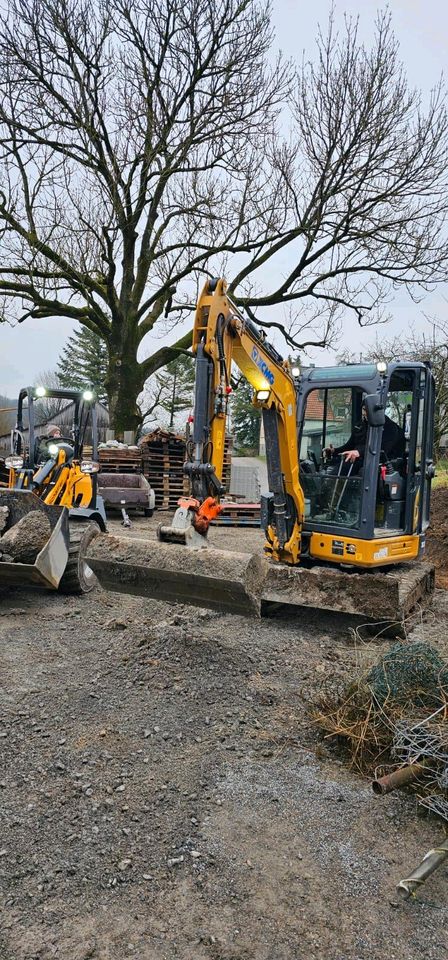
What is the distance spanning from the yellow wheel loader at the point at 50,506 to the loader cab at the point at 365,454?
2.31 m

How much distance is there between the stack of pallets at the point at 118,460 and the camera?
1421 cm

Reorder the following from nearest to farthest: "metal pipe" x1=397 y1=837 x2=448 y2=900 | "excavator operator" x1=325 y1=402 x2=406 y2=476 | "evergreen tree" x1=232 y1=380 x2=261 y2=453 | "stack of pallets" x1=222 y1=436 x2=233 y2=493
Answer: "metal pipe" x1=397 y1=837 x2=448 y2=900 < "excavator operator" x1=325 y1=402 x2=406 y2=476 < "stack of pallets" x1=222 y1=436 x2=233 y2=493 < "evergreen tree" x1=232 y1=380 x2=261 y2=453

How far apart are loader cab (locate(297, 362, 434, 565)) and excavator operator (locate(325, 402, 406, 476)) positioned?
0.01 meters

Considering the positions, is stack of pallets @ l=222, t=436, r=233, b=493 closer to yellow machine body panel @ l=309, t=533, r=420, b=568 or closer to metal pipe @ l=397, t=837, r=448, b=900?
yellow machine body panel @ l=309, t=533, r=420, b=568

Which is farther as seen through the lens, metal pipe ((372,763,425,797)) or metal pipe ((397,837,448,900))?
metal pipe ((372,763,425,797))

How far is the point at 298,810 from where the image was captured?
3.11 metres

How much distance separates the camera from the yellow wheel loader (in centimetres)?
564

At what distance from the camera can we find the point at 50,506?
19.9ft

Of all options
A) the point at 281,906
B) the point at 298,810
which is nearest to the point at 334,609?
the point at 298,810

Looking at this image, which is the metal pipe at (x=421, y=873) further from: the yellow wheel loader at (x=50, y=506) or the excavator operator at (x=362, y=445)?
the excavator operator at (x=362, y=445)

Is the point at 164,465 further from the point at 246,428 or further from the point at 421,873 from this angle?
the point at 246,428

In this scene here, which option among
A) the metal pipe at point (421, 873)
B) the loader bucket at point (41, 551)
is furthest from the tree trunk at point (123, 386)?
the metal pipe at point (421, 873)

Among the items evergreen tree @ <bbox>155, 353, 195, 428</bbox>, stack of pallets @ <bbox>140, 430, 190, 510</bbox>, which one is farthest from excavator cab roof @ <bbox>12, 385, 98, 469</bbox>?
evergreen tree @ <bbox>155, 353, 195, 428</bbox>

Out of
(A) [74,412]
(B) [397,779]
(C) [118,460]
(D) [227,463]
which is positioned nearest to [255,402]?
(A) [74,412]
